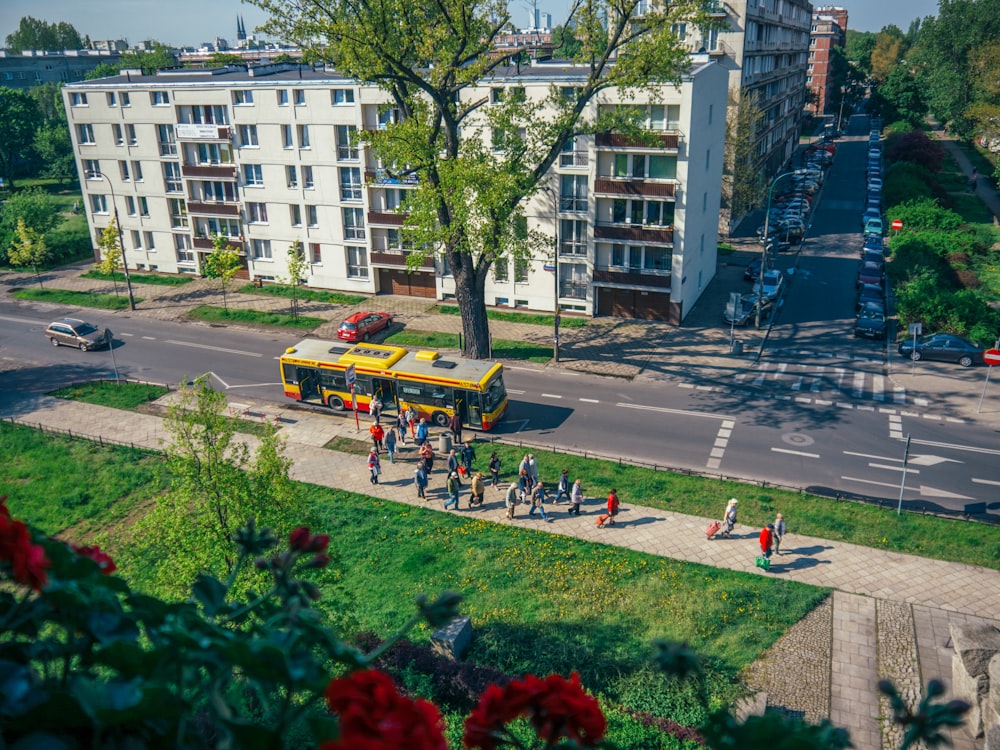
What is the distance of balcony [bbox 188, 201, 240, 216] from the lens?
5341cm

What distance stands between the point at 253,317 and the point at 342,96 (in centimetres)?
1448

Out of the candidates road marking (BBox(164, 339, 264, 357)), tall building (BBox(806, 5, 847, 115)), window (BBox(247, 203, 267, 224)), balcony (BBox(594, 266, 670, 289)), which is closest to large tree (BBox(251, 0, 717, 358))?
balcony (BBox(594, 266, 670, 289))

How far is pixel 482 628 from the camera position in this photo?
20453mm

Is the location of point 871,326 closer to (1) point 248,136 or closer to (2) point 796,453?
(2) point 796,453

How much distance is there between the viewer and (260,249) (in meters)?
54.0

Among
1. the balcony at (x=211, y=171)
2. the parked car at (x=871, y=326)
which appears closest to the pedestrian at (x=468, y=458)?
the parked car at (x=871, y=326)

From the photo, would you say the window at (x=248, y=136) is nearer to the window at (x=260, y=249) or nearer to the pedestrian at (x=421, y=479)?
the window at (x=260, y=249)

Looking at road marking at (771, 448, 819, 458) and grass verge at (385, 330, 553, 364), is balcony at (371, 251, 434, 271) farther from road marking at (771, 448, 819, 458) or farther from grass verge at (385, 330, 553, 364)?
road marking at (771, 448, 819, 458)

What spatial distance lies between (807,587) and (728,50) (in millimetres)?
50955

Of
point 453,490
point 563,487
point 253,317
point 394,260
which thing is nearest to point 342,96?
point 394,260

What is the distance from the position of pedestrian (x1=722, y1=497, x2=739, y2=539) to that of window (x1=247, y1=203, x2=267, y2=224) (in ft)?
129

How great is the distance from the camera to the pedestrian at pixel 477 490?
2691cm

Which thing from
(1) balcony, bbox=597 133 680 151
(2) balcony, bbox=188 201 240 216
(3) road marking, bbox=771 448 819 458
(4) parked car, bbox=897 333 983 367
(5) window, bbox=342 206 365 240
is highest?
(1) balcony, bbox=597 133 680 151

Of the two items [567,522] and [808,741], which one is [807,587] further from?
[808,741]
